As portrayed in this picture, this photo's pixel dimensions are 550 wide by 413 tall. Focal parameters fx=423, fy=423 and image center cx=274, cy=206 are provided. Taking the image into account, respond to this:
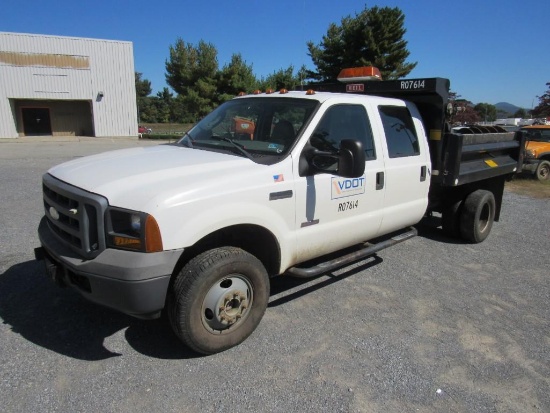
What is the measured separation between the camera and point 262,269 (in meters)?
3.21

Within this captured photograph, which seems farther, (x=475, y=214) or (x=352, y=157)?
(x=475, y=214)

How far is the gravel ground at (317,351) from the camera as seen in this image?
2.67 meters

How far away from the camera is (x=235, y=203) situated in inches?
118

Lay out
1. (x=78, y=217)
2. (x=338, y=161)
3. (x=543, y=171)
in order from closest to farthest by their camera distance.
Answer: (x=78, y=217)
(x=338, y=161)
(x=543, y=171)

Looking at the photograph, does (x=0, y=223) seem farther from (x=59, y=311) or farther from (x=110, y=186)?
(x=110, y=186)

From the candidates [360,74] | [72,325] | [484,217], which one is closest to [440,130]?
[360,74]

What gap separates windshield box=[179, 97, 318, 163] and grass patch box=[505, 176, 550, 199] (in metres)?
8.99

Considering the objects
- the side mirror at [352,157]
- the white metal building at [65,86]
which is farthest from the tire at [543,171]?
the white metal building at [65,86]

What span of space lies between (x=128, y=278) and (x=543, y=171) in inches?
562

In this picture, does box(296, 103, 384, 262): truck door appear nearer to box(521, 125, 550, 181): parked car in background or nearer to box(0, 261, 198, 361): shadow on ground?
box(0, 261, 198, 361): shadow on ground

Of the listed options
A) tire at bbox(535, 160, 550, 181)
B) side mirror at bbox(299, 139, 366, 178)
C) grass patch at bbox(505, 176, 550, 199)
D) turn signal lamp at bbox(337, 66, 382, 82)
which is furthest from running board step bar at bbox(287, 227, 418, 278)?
tire at bbox(535, 160, 550, 181)

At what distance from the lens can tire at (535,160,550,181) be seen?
43.0 ft

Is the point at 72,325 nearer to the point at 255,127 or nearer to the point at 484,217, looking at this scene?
the point at 255,127

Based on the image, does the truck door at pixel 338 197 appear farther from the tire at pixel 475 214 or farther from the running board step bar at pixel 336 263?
the tire at pixel 475 214
